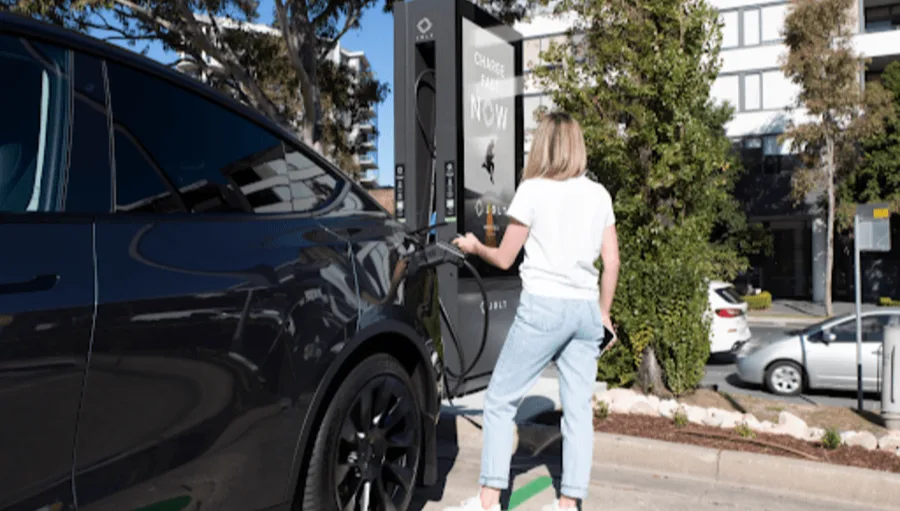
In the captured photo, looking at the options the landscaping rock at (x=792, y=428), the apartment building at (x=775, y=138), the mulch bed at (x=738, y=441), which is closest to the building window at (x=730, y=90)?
the apartment building at (x=775, y=138)

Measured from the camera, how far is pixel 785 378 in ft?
39.7

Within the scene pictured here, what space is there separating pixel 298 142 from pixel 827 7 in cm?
2823

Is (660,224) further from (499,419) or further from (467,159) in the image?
(499,419)

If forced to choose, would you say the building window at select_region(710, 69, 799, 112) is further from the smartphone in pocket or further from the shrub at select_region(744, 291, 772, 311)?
the smartphone in pocket

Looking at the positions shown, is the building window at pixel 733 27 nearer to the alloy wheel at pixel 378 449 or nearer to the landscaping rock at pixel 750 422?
the landscaping rock at pixel 750 422

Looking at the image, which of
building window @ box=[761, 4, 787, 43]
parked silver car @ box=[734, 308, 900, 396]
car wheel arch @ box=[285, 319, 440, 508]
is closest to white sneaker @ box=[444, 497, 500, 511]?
car wheel arch @ box=[285, 319, 440, 508]

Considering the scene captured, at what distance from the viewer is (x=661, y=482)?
488 centimetres

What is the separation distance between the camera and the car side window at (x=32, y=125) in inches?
80.4

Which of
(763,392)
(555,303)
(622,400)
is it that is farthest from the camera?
(763,392)

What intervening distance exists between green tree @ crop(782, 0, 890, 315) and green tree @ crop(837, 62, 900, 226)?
238 centimetres

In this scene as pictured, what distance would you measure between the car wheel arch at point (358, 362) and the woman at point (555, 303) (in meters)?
0.32

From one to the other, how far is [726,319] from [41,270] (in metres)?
13.7

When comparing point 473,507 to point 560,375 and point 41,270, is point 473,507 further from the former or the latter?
point 41,270

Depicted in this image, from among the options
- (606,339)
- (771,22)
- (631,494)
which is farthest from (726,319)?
(771,22)
